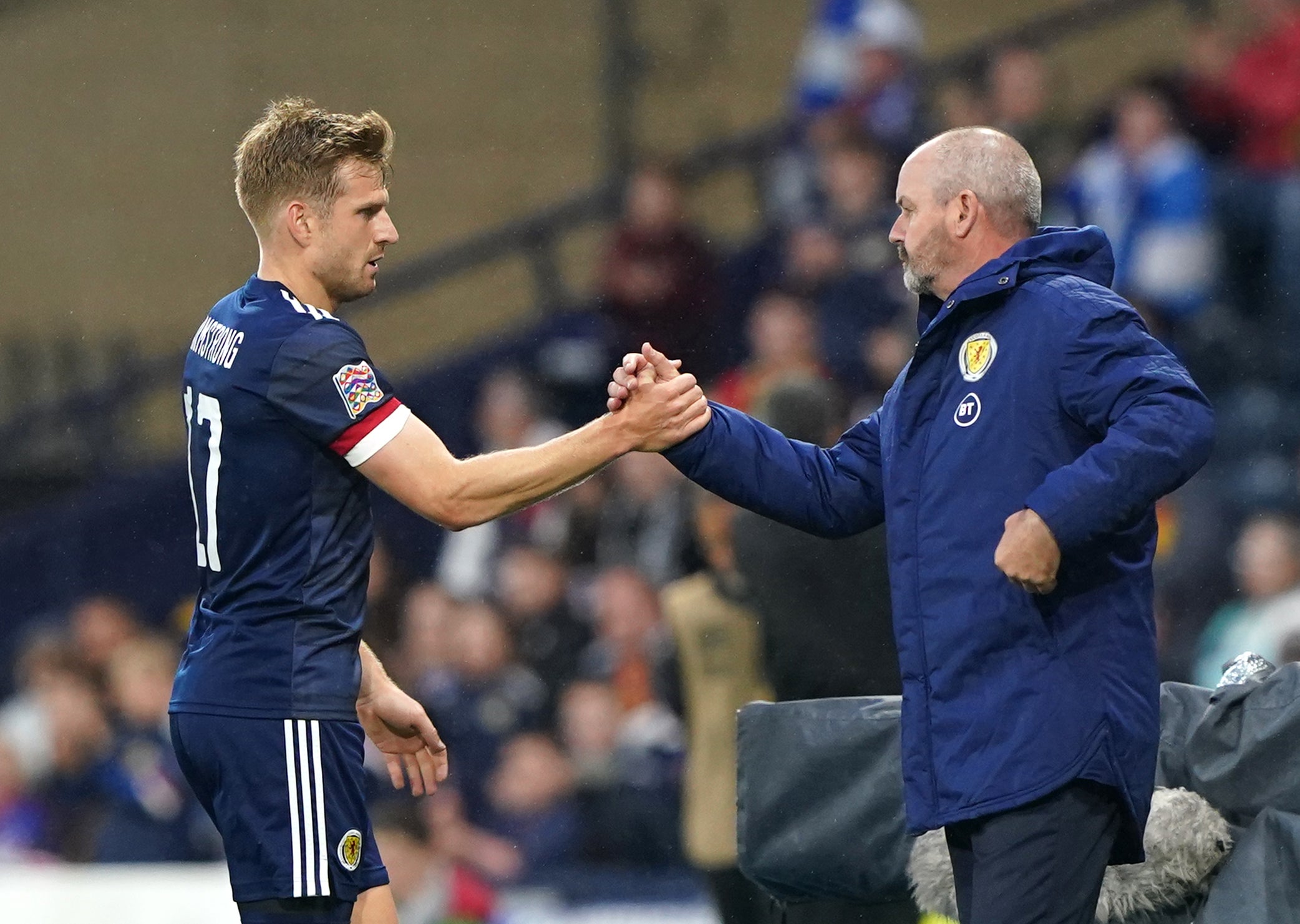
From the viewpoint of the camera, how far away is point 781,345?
6.54m

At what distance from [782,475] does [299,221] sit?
87cm

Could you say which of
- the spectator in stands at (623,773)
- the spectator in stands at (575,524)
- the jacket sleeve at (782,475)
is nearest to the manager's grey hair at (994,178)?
the jacket sleeve at (782,475)

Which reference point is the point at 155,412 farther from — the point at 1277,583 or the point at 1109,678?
the point at 1109,678

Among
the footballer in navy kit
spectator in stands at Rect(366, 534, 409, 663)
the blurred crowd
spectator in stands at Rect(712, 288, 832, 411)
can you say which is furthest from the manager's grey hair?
spectator in stands at Rect(366, 534, 409, 663)

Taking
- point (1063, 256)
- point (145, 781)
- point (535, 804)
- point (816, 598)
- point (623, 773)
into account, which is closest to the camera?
point (1063, 256)

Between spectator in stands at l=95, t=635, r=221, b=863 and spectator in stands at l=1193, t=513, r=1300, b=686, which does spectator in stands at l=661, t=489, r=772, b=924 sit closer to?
spectator in stands at l=1193, t=513, r=1300, b=686

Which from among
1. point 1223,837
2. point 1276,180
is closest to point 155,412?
point 1276,180

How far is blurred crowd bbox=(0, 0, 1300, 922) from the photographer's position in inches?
239

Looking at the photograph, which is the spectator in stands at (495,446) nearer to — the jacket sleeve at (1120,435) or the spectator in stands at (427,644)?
the spectator in stands at (427,644)

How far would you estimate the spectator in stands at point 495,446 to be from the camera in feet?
22.9

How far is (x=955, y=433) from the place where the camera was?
2535mm

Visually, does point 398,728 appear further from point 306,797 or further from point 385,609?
point 385,609

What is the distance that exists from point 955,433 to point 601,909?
11.3 ft

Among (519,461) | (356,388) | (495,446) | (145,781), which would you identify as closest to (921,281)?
(519,461)
